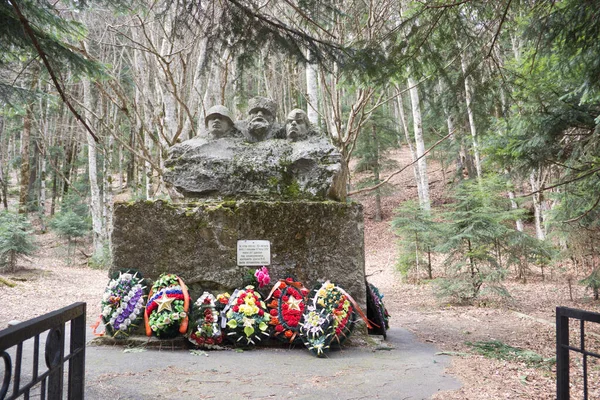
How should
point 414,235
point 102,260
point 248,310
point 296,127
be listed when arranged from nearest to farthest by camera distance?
1. point 248,310
2. point 296,127
3. point 414,235
4. point 102,260

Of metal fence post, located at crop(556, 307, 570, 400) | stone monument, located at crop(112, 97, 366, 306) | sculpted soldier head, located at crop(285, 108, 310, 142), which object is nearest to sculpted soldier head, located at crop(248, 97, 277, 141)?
sculpted soldier head, located at crop(285, 108, 310, 142)

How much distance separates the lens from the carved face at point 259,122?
567cm

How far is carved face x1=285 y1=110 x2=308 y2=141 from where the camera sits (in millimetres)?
5652

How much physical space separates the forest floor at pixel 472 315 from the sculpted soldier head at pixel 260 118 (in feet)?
11.3

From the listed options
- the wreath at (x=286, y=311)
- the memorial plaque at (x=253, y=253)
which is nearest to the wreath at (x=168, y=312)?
the memorial plaque at (x=253, y=253)

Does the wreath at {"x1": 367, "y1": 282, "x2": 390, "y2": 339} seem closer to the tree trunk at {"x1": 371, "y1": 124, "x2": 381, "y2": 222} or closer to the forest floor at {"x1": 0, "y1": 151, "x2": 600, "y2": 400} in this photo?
the forest floor at {"x1": 0, "y1": 151, "x2": 600, "y2": 400}

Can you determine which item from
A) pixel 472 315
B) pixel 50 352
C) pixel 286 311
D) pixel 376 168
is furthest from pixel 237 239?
pixel 376 168

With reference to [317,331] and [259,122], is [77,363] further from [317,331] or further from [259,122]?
[259,122]

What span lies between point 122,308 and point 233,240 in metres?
1.35

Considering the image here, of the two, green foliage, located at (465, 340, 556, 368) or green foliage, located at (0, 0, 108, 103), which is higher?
green foliage, located at (0, 0, 108, 103)

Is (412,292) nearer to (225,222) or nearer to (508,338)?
(508,338)

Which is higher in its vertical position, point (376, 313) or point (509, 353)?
point (376, 313)

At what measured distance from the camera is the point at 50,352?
62.4 inches

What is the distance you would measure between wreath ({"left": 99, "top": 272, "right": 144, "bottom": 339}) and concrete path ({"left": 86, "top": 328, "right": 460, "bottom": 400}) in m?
0.22
